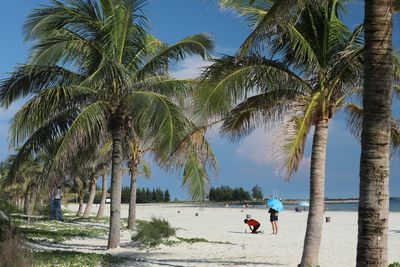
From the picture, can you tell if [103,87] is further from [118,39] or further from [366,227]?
[366,227]

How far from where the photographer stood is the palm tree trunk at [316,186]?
10.6m

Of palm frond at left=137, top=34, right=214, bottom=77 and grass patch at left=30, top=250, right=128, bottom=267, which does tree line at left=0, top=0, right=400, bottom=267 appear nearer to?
palm frond at left=137, top=34, right=214, bottom=77

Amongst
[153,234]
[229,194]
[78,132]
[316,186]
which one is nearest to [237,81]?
[316,186]

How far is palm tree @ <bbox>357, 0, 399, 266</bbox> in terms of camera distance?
227 inches

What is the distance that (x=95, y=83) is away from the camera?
13102mm

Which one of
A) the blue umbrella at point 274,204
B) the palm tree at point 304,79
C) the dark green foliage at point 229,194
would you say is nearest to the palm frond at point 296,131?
the palm tree at point 304,79

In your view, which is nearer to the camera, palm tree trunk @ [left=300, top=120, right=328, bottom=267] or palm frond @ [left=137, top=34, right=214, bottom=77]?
palm tree trunk @ [left=300, top=120, right=328, bottom=267]

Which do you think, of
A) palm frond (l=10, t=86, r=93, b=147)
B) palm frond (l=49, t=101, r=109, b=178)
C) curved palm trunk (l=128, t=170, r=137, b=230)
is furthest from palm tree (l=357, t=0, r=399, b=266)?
curved palm trunk (l=128, t=170, r=137, b=230)

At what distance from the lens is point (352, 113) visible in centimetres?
1282

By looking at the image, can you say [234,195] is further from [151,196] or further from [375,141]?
[375,141]

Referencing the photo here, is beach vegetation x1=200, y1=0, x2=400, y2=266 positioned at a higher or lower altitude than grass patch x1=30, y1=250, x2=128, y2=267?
higher

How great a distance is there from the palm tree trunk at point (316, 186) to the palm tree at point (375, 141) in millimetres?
4649

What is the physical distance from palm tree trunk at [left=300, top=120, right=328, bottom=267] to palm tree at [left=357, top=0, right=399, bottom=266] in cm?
465

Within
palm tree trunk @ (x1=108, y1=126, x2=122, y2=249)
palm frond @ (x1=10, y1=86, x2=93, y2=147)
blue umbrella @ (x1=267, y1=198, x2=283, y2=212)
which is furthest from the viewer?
blue umbrella @ (x1=267, y1=198, x2=283, y2=212)
